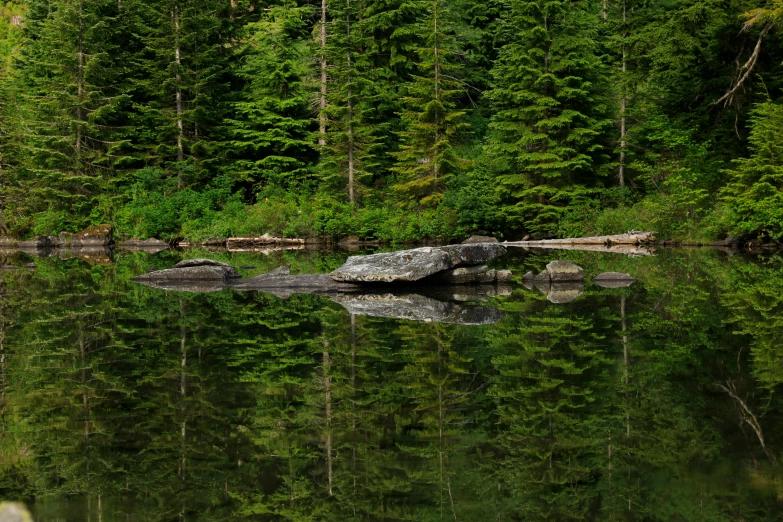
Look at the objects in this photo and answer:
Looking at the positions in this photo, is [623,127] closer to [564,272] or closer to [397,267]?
[564,272]

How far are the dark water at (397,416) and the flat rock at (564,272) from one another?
403 centimetres

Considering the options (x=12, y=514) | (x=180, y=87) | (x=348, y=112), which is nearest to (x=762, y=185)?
(x=348, y=112)

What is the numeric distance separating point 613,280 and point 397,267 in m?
4.32

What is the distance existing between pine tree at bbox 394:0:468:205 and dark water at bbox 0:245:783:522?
2206 cm

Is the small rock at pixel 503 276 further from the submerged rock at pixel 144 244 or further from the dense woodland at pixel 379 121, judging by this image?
the submerged rock at pixel 144 244

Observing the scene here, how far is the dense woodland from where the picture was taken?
3047 cm

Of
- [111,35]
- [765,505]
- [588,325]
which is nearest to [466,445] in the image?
[765,505]

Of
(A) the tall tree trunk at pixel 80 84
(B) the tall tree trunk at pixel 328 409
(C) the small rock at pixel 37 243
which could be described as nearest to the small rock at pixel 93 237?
(C) the small rock at pixel 37 243

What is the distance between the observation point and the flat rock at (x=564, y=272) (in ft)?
51.2

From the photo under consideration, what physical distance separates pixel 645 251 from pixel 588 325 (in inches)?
630

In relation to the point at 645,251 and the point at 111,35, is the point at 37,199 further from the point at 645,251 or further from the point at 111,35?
the point at 645,251

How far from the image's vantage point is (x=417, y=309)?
12.5 meters

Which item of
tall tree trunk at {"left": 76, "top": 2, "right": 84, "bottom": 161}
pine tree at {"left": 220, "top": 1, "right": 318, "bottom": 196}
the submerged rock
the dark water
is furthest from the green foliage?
tall tree trunk at {"left": 76, "top": 2, "right": 84, "bottom": 161}

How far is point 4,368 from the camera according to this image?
808 centimetres
